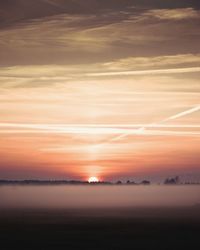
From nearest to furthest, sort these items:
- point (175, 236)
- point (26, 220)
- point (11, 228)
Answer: point (175, 236)
point (11, 228)
point (26, 220)

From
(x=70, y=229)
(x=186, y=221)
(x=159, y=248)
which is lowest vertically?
(x=159, y=248)

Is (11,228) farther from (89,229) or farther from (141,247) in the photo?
(141,247)

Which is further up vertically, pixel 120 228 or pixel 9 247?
pixel 120 228

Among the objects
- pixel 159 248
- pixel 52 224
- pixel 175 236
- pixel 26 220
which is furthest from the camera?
pixel 26 220

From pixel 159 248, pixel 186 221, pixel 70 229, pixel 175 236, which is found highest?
pixel 186 221

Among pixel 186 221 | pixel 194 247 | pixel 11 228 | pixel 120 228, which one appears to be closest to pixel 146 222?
pixel 186 221

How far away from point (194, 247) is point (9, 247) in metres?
20.8

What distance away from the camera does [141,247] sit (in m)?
73.8

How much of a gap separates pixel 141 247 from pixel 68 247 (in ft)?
27.1

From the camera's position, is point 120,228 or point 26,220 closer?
point 120,228

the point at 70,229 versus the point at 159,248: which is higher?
the point at 70,229

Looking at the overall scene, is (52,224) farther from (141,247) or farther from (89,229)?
(141,247)

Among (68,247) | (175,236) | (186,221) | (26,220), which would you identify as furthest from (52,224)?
(68,247)

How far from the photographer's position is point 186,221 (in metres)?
116
